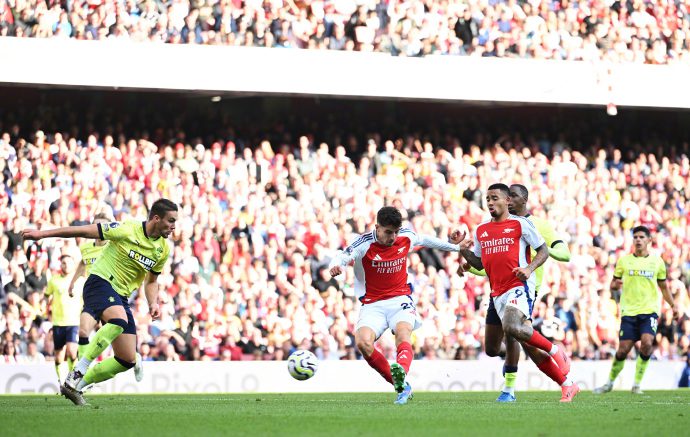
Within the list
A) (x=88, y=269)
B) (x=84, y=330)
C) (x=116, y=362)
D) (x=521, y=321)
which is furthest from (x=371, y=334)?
(x=88, y=269)

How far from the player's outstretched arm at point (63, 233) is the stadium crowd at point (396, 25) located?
11.9 m

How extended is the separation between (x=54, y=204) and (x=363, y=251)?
35.4 ft

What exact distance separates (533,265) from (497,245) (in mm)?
578

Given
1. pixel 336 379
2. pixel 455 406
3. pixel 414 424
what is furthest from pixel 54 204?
pixel 414 424

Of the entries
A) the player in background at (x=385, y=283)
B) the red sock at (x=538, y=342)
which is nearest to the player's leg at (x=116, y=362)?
the player in background at (x=385, y=283)

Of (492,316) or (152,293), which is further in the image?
(492,316)

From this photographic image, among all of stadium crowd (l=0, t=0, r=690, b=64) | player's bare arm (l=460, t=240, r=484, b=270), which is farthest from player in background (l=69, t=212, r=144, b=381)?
stadium crowd (l=0, t=0, r=690, b=64)

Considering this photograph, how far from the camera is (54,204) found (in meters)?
22.0

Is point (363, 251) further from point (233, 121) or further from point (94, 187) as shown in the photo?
point (233, 121)

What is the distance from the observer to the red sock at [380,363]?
12586 millimetres

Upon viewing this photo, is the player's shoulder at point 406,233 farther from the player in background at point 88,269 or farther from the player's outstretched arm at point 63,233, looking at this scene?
the player in background at point 88,269

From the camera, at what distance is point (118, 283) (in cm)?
1239

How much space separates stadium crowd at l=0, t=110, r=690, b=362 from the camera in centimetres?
2102

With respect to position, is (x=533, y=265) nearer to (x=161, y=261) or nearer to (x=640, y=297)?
(x=161, y=261)
